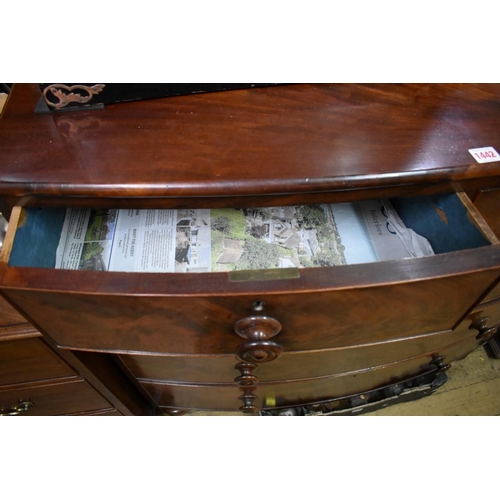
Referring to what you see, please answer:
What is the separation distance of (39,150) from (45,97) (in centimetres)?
8

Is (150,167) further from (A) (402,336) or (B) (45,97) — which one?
(A) (402,336)

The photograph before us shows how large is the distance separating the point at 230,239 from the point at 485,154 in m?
0.38

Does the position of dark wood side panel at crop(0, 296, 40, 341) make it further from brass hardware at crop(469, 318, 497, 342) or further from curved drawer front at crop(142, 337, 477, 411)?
brass hardware at crop(469, 318, 497, 342)

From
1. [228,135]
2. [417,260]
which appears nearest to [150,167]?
[228,135]

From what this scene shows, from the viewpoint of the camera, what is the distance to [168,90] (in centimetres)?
57

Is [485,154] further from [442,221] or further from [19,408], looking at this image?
[19,408]

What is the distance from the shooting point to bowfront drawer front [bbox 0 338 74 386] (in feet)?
1.71

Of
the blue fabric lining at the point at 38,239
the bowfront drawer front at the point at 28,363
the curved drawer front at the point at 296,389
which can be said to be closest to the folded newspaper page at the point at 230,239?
the blue fabric lining at the point at 38,239

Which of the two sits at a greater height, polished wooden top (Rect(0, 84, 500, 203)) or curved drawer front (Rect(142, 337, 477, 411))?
polished wooden top (Rect(0, 84, 500, 203))

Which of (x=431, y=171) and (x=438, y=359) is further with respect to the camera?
(x=438, y=359)

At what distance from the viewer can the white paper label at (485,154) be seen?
0.52 metres

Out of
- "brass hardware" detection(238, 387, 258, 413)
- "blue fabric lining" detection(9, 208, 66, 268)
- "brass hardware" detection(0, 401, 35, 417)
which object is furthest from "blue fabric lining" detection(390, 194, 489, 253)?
"brass hardware" detection(0, 401, 35, 417)

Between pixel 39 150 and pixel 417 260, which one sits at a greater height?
pixel 39 150

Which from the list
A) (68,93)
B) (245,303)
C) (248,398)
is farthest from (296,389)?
(68,93)
